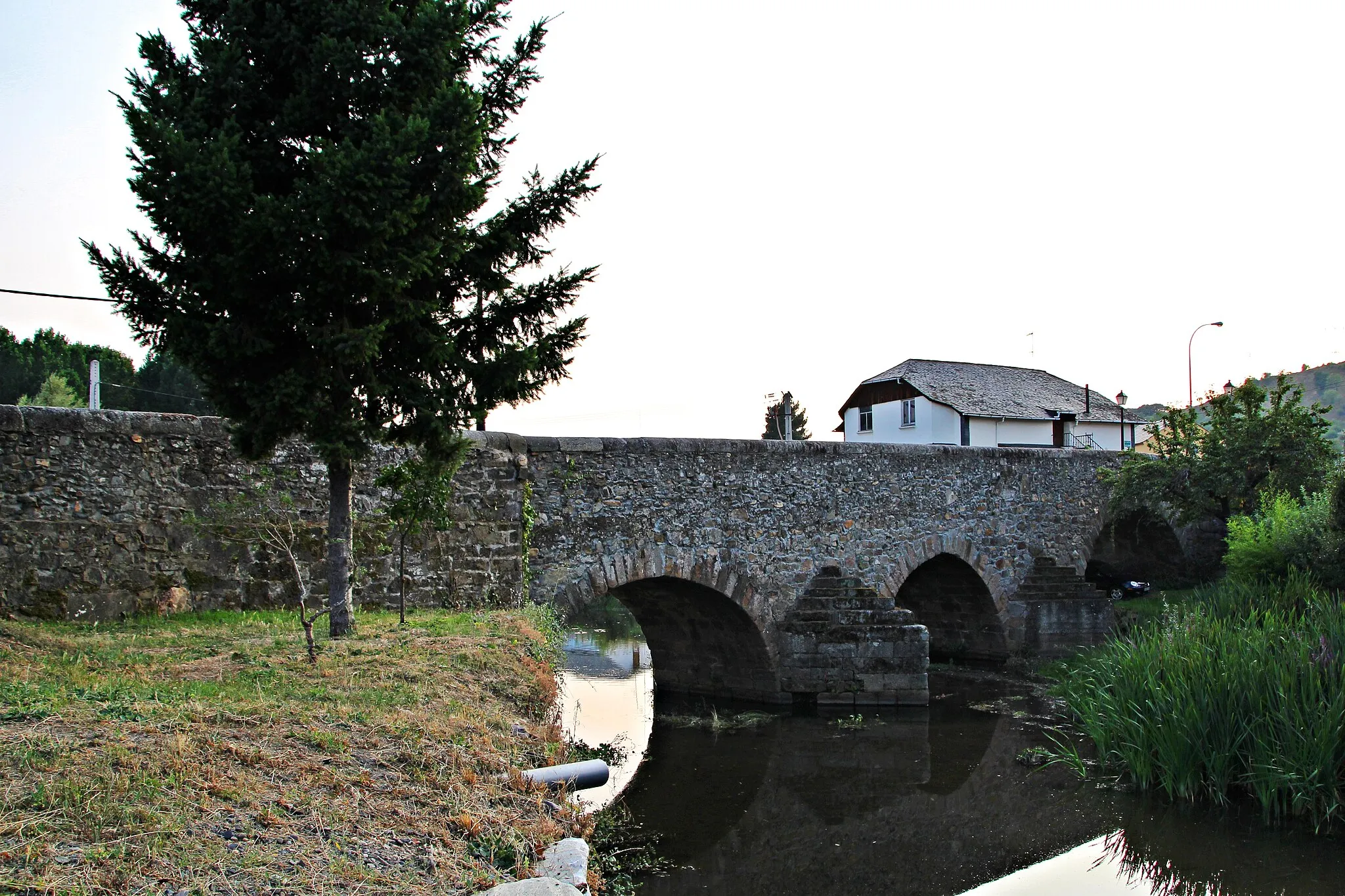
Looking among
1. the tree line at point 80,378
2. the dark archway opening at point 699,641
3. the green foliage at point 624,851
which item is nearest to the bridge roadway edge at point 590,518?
the dark archway opening at point 699,641

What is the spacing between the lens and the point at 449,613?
9.12 meters

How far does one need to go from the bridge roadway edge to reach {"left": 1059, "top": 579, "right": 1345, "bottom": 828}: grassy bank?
4606 millimetres

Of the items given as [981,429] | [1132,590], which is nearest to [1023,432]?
[981,429]

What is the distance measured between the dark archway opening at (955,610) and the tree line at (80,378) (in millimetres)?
24313

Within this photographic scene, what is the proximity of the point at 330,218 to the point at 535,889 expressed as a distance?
4625 millimetres

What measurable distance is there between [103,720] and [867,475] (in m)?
11.4

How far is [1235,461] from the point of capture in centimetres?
1666

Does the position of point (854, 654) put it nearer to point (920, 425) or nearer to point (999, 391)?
point (920, 425)

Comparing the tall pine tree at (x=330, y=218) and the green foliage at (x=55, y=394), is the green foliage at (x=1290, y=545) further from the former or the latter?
the green foliage at (x=55, y=394)

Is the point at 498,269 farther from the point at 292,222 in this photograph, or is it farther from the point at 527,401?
the point at 292,222

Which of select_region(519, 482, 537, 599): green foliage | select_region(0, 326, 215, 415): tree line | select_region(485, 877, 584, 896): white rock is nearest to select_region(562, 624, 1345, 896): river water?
select_region(519, 482, 537, 599): green foliage

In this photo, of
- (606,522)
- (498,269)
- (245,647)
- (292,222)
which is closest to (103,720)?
(245,647)

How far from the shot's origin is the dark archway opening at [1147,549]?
18.2 m

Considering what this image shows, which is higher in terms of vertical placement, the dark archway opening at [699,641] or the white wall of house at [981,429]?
the white wall of house at [981,429]
